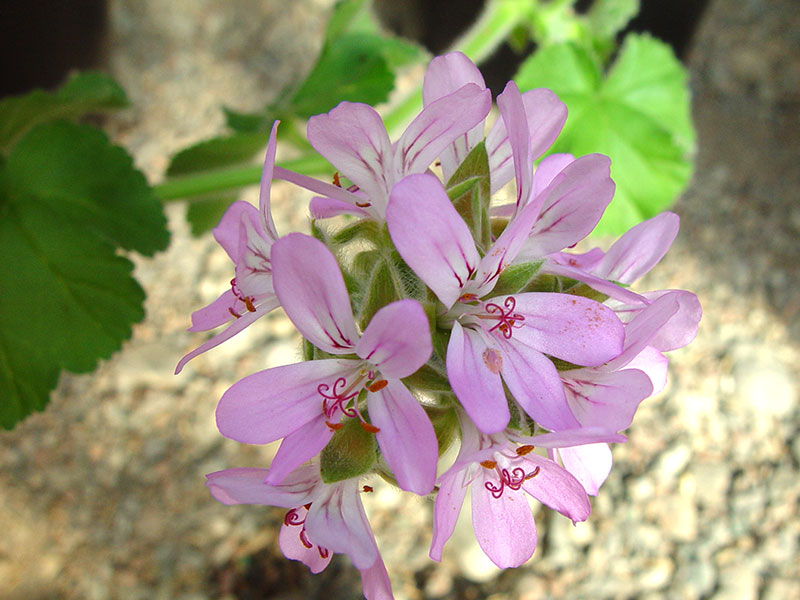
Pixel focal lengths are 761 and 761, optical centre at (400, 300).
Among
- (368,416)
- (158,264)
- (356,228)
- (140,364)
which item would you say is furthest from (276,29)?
(368,416)

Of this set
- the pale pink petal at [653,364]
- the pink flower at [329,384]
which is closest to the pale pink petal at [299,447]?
the pink flower at [329,384]

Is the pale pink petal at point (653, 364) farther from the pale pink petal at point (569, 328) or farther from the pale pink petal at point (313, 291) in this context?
the pale pink petal at point (313, 291)

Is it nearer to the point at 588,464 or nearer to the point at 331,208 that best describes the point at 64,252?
the point at 331,208

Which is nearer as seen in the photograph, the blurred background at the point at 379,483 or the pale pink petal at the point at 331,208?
the pale pink petal at the point at 331,208

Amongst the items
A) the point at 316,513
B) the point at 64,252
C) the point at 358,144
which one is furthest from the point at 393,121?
the point at 316,513

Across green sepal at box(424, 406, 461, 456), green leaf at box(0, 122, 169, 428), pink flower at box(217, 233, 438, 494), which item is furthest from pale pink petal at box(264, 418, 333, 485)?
green leaf at box(0, 122, 169, 428)

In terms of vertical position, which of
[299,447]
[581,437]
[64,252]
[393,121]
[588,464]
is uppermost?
[64,252]

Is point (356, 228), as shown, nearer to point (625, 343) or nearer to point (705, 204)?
point (625, 343)
